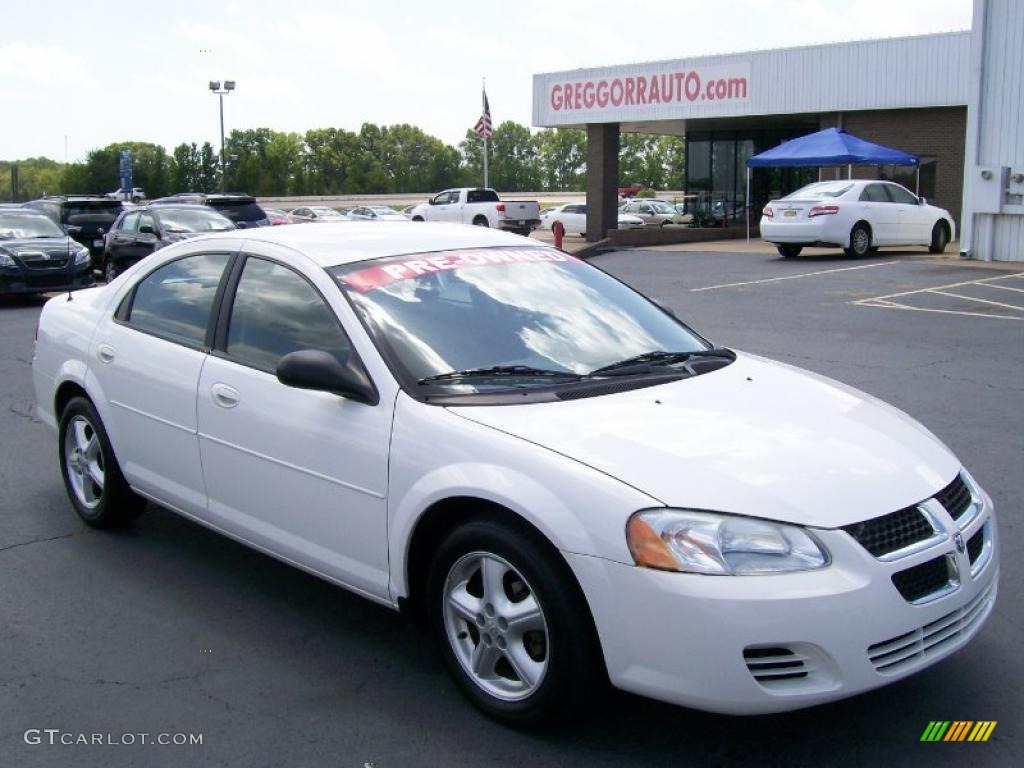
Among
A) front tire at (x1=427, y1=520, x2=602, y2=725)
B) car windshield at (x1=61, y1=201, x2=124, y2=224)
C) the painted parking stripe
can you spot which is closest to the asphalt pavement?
front tire at (x1=427, y1=520, x2=602, y2=725)

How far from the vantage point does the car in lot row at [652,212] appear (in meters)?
44.0

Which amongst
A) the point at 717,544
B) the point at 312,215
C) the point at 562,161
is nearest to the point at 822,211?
the point at 717,544

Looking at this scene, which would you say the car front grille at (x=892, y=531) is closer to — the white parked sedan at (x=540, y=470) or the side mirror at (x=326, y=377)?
the white parked sedan at (x=540, y=470)

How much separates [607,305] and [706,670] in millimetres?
2000

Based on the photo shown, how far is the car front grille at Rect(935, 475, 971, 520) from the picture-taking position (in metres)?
3.61

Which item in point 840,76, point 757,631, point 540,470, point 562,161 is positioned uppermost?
point 562,161

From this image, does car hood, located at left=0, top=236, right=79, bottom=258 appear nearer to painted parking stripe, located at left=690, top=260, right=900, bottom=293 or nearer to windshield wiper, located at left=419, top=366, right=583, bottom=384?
painted parking stripe, located at left=690, top=260, right=900, bottom=293

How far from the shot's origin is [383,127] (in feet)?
471

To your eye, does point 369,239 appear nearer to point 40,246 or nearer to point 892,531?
point 892,531

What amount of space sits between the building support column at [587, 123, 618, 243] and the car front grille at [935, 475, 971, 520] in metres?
30.1

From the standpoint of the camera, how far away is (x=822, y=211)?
2177 cm

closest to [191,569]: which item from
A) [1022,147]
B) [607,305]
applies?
[607,305]

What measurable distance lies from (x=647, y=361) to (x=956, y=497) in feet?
4.10

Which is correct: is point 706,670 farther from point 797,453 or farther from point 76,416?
point 76,416
